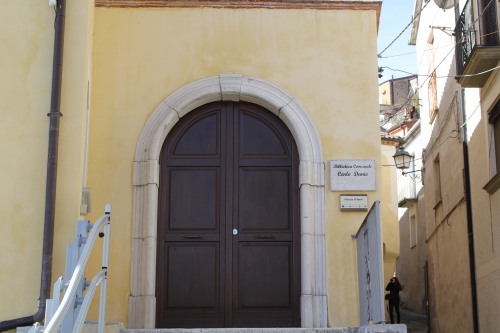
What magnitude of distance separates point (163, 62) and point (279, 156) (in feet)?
5.95

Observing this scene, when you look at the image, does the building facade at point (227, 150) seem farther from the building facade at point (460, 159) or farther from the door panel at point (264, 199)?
the building facade at point (460, 159)

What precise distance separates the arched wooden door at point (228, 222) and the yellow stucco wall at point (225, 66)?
1.56 ft

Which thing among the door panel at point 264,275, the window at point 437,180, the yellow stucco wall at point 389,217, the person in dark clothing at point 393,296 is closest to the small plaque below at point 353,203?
the door panel at point 264,275

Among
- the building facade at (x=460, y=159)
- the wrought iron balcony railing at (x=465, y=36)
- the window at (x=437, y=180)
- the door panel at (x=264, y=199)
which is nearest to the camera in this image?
the door panel at (x=264, y=199)

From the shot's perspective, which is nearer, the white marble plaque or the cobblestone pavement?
the white marble plaque

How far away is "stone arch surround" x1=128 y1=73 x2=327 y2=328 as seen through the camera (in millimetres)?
8609

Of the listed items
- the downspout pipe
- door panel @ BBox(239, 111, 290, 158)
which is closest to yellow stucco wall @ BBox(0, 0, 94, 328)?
the downspout pipe

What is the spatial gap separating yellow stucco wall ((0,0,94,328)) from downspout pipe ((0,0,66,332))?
0.10m

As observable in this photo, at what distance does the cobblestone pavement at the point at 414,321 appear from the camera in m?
18.0

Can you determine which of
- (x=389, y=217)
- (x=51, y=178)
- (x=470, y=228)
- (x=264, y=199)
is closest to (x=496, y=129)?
(x=470, y=228)

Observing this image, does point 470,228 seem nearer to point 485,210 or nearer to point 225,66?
point 485,210

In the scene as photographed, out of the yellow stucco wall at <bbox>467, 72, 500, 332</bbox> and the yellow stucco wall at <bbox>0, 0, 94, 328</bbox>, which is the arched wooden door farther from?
the yellow stucco wall at <bbox>467, 72, 500, 332</bbox>

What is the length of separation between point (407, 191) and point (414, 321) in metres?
4.74

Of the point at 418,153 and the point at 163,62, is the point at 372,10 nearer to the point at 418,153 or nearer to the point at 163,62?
the point at 163,62
